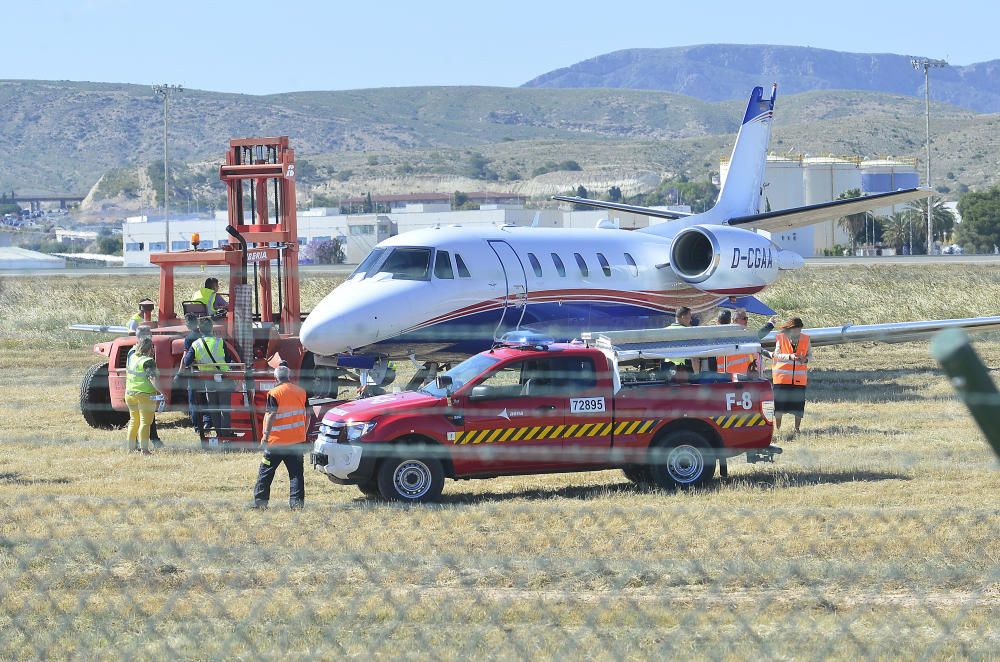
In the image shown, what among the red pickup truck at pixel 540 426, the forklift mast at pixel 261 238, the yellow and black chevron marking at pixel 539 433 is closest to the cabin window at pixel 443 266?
the forklift mast at pixel 261 238

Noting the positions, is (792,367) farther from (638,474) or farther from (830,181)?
(830,181)

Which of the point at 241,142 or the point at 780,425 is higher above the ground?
the point at 241,142

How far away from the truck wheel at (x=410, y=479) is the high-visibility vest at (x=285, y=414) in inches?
32.6

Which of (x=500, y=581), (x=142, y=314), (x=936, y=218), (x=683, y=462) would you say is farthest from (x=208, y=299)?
(x=936, y=218)

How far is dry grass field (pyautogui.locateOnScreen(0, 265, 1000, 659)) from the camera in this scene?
24.2ft

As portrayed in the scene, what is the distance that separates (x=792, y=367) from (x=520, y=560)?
7.43 metres

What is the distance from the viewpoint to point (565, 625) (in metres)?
7.54

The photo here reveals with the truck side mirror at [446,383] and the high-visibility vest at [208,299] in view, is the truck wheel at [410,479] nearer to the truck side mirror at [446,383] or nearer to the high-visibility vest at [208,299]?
the truck side mirror at [446,383]

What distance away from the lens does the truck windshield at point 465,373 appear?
11969 millimetres

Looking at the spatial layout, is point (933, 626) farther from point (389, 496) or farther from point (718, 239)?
point (718, 239)

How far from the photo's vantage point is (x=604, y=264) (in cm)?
1981

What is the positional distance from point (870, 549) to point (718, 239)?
11196mm

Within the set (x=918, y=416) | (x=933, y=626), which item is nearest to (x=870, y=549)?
(x=933, y=626)

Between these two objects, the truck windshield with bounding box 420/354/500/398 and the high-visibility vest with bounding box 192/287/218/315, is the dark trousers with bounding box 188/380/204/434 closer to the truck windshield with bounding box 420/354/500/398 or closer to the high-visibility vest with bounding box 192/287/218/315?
the high-visibility vest with bounding box 192/287/218/315
